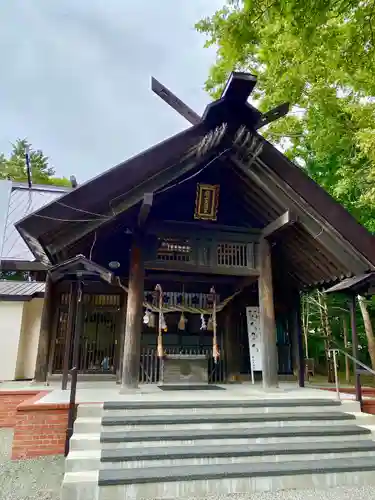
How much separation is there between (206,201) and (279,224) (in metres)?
1.55

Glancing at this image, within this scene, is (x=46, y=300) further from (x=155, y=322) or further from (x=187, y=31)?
(x=187, y=31)

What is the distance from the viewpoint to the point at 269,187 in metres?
6.58

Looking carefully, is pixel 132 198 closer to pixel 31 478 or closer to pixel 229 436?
pixel 229 436

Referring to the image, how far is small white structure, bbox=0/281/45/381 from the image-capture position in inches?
344

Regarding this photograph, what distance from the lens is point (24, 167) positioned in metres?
26.1

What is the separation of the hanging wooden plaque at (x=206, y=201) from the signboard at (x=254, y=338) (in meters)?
2.90

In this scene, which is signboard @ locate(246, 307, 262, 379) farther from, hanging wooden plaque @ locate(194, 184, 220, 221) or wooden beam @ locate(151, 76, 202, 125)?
wooden beam @ locate(151, 76, 202, 125)

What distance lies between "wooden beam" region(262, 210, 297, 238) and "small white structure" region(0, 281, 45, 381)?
634 cm

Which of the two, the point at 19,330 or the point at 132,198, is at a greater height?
the point at 132,198

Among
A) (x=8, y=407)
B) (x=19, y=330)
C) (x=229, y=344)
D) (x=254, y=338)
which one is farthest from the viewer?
(x=19, y=330)

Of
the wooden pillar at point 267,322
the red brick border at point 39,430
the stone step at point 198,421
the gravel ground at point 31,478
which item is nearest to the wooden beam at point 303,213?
the wooden pillar at point 267,322

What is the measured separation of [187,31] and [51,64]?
8.85 m

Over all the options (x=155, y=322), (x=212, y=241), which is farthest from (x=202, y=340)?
(x=212, y=241)

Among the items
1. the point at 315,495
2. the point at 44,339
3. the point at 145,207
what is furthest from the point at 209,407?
the point at 44,339
